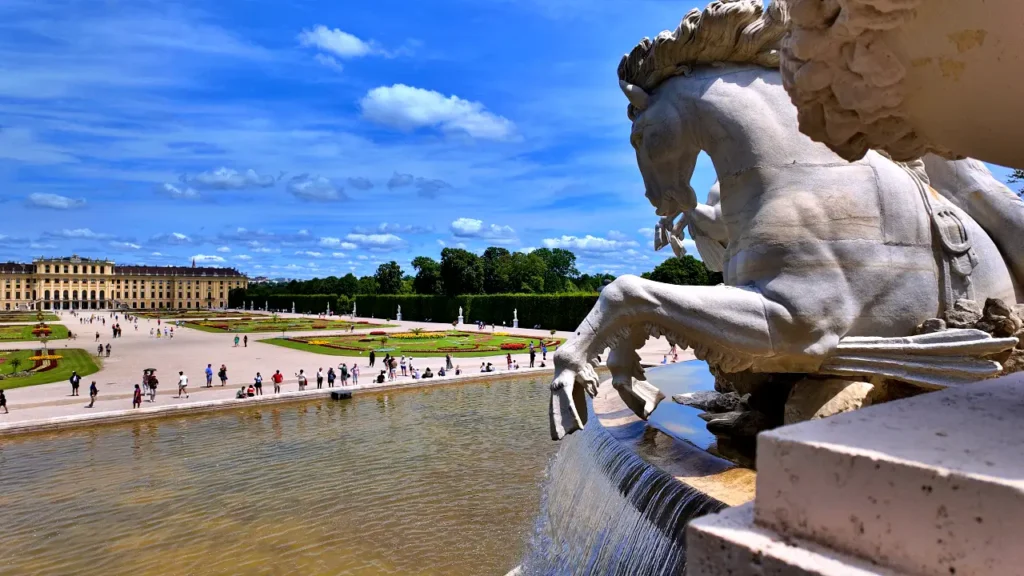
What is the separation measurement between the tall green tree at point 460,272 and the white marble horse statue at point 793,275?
59.8 metres

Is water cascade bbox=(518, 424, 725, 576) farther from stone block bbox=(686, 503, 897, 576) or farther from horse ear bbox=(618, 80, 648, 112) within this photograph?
horse ear bbox=(618, 80, 648, 112)

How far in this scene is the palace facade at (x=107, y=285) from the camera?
123 m

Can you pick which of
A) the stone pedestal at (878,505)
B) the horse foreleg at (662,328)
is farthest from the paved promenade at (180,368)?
the stone pedestal at (878,505)

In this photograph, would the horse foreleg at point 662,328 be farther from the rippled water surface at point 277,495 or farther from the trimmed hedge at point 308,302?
the trimmed hedge at point 308,302

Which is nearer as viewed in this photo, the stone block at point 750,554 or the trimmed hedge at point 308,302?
→ the stone block at point 750,554

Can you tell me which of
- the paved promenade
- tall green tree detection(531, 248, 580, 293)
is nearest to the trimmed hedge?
tall green tree detection(531, 248, 580, 293)

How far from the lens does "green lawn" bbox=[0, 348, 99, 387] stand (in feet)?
65.9

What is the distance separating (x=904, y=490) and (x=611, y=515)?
401 cm

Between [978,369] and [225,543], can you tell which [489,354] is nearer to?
[225,543]

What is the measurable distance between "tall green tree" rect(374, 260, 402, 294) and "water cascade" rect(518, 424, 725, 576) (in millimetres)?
84424

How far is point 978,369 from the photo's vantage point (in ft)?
11.8

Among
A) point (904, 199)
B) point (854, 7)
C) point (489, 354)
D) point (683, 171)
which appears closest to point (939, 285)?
point (904, 199)

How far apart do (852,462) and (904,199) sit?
11.5ft

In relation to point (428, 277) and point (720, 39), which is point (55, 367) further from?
point (428, 277)
